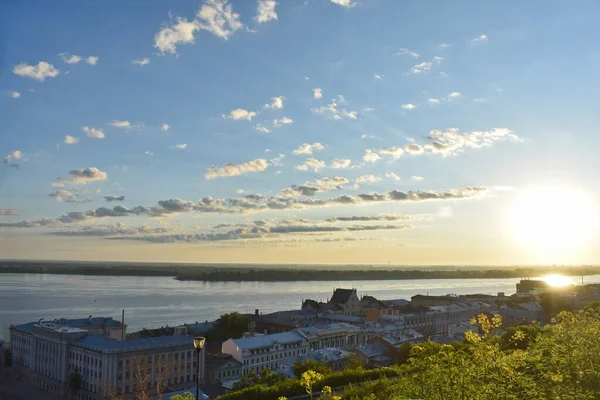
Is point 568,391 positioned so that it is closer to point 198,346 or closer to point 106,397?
point 198,346

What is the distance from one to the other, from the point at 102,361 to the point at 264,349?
8573 millimetres

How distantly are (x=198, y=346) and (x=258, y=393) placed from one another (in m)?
3.46

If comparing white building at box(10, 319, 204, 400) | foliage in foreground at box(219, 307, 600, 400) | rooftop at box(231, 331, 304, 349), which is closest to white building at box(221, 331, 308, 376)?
rooftop at box(231, 331, 304, 349)

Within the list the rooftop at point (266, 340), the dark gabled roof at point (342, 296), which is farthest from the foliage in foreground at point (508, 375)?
the dark gabled roof at point (342, 296)

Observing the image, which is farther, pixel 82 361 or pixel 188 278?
pixel 188 278

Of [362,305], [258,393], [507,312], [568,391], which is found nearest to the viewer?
[568,391]

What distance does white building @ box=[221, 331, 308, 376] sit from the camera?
26562 mm

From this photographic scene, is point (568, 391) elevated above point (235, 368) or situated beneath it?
elevated above

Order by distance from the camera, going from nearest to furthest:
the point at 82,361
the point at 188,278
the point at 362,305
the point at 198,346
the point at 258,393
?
the point at 198,346 < the point at 258,393 < the point at 82,361 < the point at 362,305 < the point at 188,278

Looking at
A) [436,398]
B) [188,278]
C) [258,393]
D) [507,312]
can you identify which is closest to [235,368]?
[258,393]

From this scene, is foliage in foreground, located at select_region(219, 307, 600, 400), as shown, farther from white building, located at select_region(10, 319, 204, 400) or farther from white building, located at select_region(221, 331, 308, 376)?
white building, located at select_region(221, 331, 308, 376)

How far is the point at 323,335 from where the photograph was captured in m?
32.7

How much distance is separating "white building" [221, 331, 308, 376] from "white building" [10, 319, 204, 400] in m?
2.53

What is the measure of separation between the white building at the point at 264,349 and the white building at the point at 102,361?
253cm
